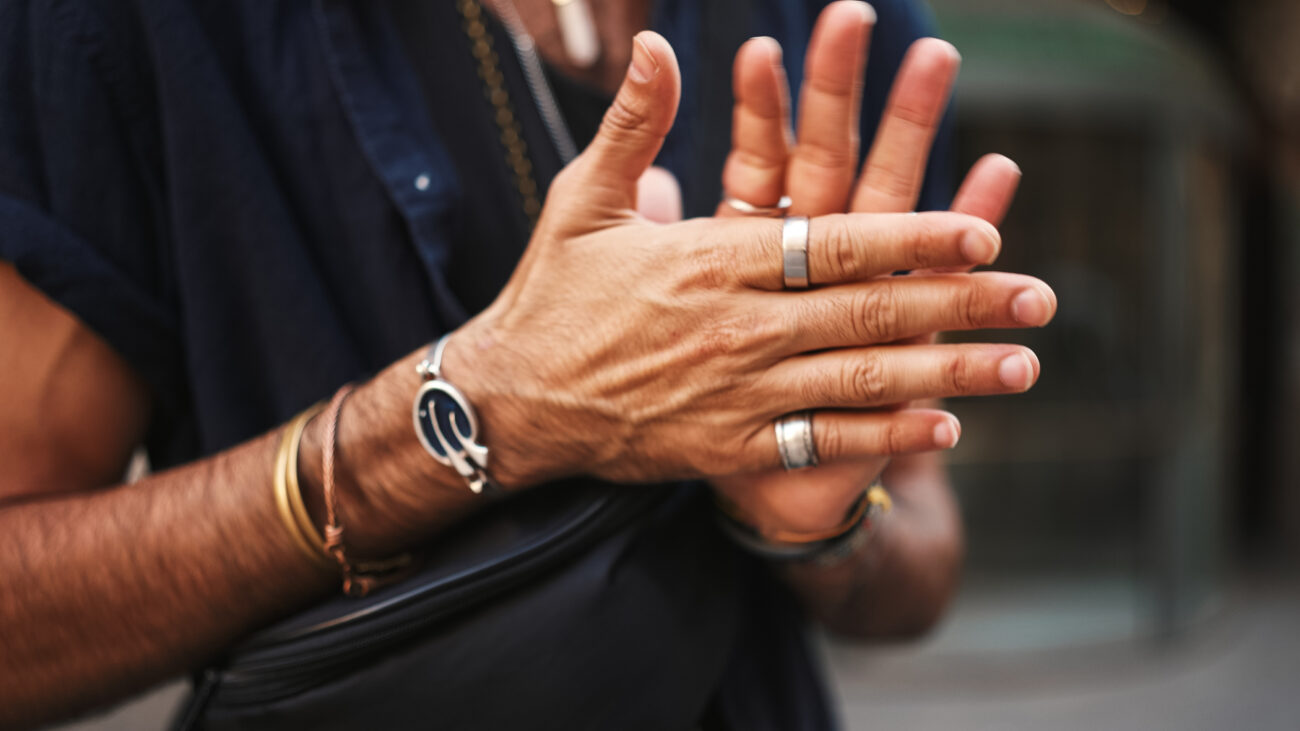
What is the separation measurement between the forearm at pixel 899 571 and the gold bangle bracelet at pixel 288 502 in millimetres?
633

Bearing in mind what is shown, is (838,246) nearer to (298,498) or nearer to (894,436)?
(894,436)

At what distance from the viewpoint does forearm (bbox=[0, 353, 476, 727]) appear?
949mm

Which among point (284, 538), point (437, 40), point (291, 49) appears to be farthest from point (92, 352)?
point (437, 40)

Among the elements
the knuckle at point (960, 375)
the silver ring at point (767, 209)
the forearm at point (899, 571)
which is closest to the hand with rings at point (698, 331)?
the knuckle at point (960, 375)

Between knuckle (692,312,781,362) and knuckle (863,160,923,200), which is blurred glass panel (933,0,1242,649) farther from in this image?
knuckle (692,312,781,362)

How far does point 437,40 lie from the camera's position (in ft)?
3.85

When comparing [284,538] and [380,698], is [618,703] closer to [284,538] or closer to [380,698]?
[380,698]

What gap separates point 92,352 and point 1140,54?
5753 mm

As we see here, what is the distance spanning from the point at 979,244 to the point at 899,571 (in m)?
0.71

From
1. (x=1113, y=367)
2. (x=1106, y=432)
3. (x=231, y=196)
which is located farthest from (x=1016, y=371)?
(x=1113, y=367)

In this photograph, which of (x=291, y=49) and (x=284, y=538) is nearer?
(x=284, y=538)

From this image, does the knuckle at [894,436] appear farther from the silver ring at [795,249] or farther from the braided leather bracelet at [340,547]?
the braided leather bracelet at [340,547]

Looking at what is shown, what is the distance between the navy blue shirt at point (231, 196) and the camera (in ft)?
3.10

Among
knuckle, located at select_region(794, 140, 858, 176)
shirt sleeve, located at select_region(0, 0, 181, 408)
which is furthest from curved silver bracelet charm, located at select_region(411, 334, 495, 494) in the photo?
knuckle, located at select_region(794, 140, 858, 176)
